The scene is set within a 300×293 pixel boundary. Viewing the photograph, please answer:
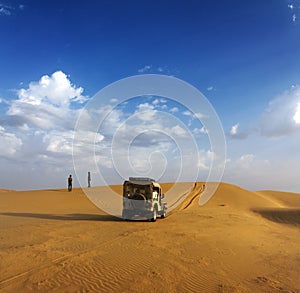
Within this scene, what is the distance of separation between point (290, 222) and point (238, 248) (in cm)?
1280

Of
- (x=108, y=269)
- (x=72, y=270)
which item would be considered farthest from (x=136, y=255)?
(x=72, y=270)

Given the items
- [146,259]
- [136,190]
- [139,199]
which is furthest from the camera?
[136,190]

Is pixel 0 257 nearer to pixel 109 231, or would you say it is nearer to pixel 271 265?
pixel 109 231

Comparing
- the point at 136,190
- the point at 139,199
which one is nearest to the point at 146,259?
the point at 139,199

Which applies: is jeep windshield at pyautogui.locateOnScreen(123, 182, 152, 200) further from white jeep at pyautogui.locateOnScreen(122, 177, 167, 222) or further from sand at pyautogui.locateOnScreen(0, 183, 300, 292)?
sand at pyautogui.locateOnScreen(0, 183, 300, 292)

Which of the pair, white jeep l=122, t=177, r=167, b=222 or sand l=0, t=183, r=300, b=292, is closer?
sand l=0, t=183, r=300, b=292

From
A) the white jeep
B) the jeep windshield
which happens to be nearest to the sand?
the white jeep

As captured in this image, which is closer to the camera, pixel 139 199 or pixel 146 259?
pixel 146 259

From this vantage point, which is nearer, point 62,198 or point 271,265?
point 271,265

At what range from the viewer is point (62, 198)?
118ft

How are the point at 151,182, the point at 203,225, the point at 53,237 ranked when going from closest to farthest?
the point at 53,237
the point at 203,225
the point at 151,182

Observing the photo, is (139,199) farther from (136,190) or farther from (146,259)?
(146,259)

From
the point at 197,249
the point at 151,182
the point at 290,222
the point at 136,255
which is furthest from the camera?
the point at 290,222

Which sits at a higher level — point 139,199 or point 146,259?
point 139,199
